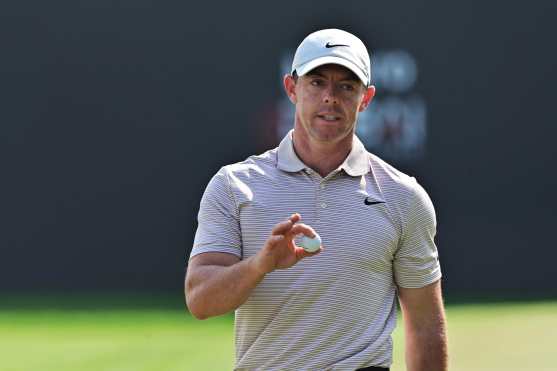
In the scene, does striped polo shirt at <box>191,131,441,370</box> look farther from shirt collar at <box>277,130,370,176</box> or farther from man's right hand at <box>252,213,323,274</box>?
man's right hand at <box>252,213,323,274</box>

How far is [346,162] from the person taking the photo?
144 inches

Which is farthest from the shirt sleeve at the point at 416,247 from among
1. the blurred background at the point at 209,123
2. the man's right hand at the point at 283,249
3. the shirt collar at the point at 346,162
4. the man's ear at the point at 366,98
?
the blurred background at the point at 209,123

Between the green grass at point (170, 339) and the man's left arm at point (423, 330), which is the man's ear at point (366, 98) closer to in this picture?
the man's left arm at point (423, 330)

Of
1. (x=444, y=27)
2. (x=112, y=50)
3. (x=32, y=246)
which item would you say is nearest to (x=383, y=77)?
(x=444, y=27)

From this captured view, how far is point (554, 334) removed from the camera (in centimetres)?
948

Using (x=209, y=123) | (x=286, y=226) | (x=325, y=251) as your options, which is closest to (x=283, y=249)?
(x=286, y=226)

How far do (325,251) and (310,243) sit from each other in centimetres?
36

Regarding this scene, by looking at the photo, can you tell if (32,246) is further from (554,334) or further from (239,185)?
(239,185)

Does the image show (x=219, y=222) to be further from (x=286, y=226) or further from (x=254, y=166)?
(x=286, y=226)

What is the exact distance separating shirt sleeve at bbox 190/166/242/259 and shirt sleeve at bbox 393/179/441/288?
1.59 ft

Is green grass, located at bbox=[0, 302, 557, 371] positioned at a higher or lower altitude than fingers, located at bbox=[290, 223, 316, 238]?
lower

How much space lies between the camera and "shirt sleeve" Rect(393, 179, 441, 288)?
3.66m

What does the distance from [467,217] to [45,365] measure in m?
5.30

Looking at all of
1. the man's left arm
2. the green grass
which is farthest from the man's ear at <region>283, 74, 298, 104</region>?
the green grass
